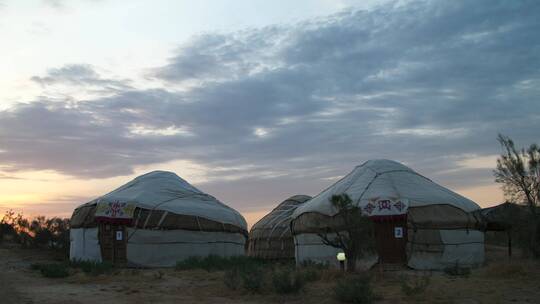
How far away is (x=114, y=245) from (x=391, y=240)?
8223 mm

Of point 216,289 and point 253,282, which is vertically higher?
point 253,282

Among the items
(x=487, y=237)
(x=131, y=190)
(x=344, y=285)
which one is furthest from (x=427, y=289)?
(x=487, y=237)

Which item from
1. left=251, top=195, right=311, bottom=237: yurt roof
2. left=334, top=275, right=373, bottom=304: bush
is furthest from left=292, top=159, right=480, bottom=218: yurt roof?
left=334, top=275, right=373, bottom=304: bush

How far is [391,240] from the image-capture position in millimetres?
15398

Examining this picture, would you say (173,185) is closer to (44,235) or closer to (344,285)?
(44,235)

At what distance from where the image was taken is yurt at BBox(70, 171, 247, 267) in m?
18.0

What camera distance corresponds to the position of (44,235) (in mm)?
25828

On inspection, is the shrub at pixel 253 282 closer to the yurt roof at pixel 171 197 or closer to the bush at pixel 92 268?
the bush at pixel 92 268

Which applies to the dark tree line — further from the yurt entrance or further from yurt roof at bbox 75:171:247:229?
the yurt entrance

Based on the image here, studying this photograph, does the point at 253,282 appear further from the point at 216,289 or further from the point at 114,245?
the point at 114,245

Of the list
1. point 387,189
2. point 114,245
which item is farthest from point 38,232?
point 387,189

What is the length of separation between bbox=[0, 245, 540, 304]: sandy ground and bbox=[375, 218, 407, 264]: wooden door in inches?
132

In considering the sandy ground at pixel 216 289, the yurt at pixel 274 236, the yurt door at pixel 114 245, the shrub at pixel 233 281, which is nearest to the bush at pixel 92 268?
the sandy ground at pixel 216 289

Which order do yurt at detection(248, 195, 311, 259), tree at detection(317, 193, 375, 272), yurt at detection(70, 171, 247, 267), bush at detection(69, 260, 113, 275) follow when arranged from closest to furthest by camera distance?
tree at detection(317, 193, 375, 272) < bush at detection(69, 260, 113, 275) < yurt at detection(70, 171, 247, 267) < yurt at detection(248, 195, 311, 259)
